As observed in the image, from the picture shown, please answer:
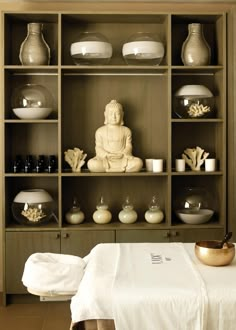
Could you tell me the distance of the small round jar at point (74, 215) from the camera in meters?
4.25

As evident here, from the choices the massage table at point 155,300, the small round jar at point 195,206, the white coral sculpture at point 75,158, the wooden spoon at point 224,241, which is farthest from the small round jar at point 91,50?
the massage table at point 155,300

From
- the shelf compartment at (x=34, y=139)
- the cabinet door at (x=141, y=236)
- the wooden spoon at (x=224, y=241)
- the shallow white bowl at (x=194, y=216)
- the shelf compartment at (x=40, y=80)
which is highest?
the shelf compartment at (x=40, y=80)

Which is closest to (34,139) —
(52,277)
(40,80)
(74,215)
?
(40,80)

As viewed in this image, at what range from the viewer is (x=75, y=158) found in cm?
429

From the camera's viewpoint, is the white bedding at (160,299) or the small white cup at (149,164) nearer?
the white bedding at (160,299)

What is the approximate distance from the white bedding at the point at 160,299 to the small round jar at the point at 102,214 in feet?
6.19

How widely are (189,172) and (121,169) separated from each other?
526 mm

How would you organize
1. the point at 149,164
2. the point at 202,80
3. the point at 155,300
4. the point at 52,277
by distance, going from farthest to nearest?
the point at 202,80
the point at 149,164
the point at 52,277
the point at 155,300

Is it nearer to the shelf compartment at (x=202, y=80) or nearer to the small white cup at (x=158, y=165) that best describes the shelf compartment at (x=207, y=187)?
the small white cup at (x=158, y=165)

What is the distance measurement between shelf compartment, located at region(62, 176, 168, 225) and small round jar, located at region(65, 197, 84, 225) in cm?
17

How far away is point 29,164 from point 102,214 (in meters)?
0.69

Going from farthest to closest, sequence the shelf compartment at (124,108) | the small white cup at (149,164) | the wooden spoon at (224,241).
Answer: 1. the shelf compartment at (124,108)
2. the small white cup at (149,164)
3. the wooden spoon at (224,241)

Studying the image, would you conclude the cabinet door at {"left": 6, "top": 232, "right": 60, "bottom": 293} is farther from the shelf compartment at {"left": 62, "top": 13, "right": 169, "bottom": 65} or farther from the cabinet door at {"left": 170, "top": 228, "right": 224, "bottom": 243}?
the shelf compartment at {"left": 62, "top": 13, "right": 169, "bottom": 65}

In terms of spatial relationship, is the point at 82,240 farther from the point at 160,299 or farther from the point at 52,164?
the point at 160,299
